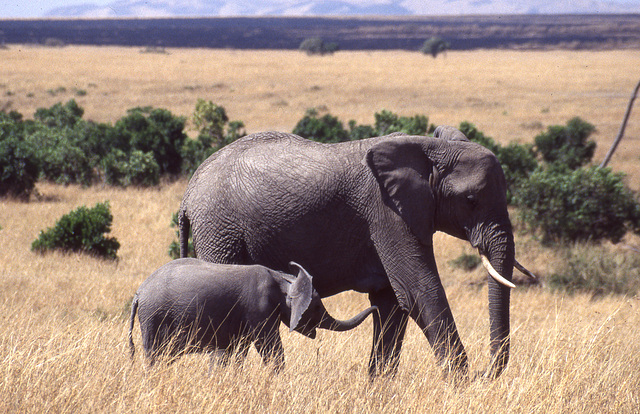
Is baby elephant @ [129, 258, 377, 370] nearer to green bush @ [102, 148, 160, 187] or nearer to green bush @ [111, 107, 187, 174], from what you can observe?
green bush @ [102, 148, 160, 187]

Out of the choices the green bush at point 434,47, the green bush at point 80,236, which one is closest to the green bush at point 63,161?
the green bush at point 80,236

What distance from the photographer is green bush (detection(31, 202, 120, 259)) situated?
11.8 m

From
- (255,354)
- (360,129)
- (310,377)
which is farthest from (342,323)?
(360,129)

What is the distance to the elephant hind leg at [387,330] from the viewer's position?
552cm

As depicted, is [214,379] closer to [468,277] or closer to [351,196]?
[351,196]

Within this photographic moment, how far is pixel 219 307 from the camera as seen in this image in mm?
4773

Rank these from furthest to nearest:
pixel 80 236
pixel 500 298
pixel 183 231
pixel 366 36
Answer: pixel 366 36
pixel 80 236
pixel 183 231
pixel 500 298

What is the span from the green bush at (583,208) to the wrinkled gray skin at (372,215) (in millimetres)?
8921

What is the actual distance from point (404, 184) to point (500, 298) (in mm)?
1119

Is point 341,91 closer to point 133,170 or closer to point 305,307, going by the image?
point 133,170

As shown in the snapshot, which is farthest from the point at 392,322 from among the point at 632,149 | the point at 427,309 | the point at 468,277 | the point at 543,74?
the point at 543,74

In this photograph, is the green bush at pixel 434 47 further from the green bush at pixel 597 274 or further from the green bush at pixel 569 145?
the green bush at pixel 597 274

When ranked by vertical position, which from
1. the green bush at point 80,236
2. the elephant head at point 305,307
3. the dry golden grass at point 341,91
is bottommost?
the dry golden grass at point 341,91

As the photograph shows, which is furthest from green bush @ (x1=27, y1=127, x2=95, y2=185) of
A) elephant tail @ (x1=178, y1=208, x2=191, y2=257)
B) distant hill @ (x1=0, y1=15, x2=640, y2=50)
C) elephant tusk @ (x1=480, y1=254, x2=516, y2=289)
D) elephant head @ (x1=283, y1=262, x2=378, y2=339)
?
distant hill @ (x1=0, y1=15, x2=640, y2=50)
